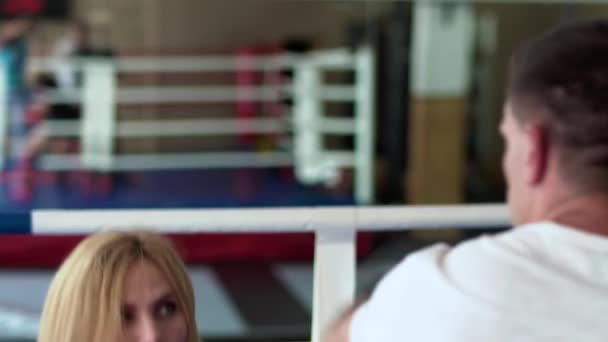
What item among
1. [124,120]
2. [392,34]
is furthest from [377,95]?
[124,120]

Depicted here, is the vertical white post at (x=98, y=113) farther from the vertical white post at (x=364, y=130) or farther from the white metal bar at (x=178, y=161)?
the vertical white post at (x=364, y=130)

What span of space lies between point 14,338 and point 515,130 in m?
2.55

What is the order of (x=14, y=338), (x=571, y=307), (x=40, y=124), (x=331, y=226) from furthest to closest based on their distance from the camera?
(x=40, y=124), (x=14, y=338), (x=331, y=226), (x=571, y=307)

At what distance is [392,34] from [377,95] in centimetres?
45

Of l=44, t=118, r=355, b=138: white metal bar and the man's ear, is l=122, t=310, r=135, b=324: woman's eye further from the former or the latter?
l=44, t=118, r=355, b=138: white metal bar

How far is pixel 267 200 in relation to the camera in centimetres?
468

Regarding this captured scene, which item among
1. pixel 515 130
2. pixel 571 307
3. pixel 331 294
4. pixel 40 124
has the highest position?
pixel 515 130

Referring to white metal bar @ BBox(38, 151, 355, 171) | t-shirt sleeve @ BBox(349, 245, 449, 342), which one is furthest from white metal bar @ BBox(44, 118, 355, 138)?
t-shirt sleeve @ BBox(349, 245, 449, 342)

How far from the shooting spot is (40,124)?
199 inches

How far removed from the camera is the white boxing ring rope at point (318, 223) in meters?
0.95

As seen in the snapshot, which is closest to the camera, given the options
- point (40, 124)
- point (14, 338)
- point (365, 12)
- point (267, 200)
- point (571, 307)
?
point (571, 307)

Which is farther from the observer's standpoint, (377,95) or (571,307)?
(377,95)

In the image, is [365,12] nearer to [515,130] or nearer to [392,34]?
[392,34]

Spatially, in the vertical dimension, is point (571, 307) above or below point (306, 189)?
above
